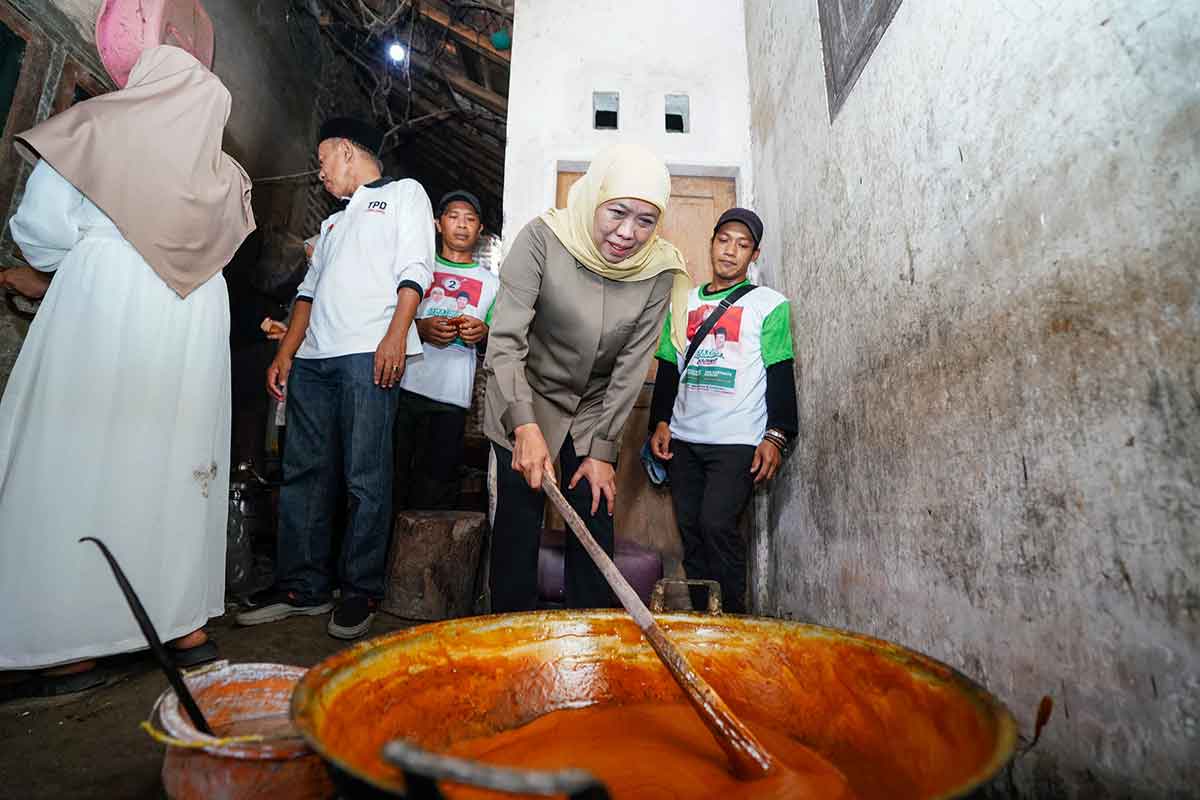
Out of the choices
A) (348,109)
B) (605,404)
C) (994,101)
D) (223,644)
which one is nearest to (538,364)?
(605,404)

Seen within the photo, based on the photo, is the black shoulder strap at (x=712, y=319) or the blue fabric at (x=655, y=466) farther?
the blue fabric at (x=655, y=466)

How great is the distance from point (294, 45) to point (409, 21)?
45.7 inches

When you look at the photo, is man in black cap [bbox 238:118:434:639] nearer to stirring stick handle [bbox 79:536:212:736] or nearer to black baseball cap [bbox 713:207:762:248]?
black baseball cap [bbox 713:207:762:248]

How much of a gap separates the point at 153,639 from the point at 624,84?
3669 millimetres

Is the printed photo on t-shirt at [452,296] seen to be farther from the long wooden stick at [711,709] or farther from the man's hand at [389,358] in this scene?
the long wooden stick at [711,709]

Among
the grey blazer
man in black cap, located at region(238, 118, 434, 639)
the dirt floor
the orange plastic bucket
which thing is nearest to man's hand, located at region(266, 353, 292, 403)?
man in black cap, located at region(238, 118, 434, 639)

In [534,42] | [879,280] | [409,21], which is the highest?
[409,21]

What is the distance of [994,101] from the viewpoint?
1.29 m

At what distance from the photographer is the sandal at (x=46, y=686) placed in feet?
5.12

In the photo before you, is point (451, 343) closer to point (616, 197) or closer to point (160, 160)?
point (160, 160)

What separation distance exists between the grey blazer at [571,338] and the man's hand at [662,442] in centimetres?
69

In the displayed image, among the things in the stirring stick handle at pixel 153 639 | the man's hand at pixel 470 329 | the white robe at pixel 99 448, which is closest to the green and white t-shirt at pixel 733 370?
the man's hand at pixel 470 329

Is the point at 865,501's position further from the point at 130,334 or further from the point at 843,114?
the point at 130,334

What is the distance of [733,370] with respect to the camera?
2.47m
